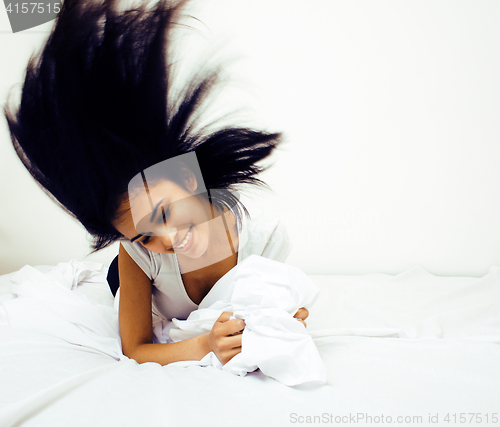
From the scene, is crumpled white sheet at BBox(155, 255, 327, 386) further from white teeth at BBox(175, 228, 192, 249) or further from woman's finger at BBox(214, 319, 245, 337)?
white teeth at BBox(175, 228, 192, 249)

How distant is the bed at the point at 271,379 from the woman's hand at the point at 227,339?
0.04m

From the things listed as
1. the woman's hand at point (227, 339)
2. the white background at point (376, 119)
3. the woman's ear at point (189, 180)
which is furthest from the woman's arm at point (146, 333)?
the white background at point (376, 119)

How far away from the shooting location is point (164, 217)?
0.54 metres

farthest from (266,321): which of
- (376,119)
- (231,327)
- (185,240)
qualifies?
(376,119)

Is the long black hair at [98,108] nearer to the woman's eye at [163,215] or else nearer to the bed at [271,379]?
the woman's eye at [163,215]

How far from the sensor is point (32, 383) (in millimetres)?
527

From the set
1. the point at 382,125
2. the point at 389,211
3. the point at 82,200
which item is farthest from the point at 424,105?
the point at 82,200

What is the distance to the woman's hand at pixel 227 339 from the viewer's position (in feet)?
1.91

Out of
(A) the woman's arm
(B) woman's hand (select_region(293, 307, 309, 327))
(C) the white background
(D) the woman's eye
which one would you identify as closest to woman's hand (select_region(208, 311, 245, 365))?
(A) the woman's arm

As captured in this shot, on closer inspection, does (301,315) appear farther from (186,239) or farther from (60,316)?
(60,316)

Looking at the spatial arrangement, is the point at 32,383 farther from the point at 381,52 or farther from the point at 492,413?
the point at 381,52

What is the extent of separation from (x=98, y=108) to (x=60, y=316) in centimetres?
57

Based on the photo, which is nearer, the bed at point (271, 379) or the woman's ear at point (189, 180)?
the bed at point (271, 379)

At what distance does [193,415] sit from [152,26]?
639 mm
